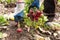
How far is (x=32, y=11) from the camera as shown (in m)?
2.86

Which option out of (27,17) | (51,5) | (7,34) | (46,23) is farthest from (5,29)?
(51,5)

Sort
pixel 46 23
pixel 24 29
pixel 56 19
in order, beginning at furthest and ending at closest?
pixel 56 19
pixel 46 23
pixel 24 29

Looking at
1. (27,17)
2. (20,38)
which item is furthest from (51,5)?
(20,38)

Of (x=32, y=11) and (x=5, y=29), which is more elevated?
(x=32, y=11)

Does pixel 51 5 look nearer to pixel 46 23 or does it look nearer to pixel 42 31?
pixel 46 23

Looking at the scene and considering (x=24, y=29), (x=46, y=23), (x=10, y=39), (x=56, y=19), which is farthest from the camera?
(x=56, y=19)

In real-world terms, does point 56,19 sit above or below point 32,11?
below

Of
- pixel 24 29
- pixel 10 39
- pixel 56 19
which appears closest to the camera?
pixel 10 39

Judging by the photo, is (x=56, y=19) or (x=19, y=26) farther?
(x=56, y=19)

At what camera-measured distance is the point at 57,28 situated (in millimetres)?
3176

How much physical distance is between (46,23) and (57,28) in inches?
8.2

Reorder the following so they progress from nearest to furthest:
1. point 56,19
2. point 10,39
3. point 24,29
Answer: point 10,39 → point 24,29 → point 56,19

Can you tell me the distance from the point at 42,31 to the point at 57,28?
27 cm

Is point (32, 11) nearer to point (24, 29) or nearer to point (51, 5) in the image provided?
point (24, 29)
